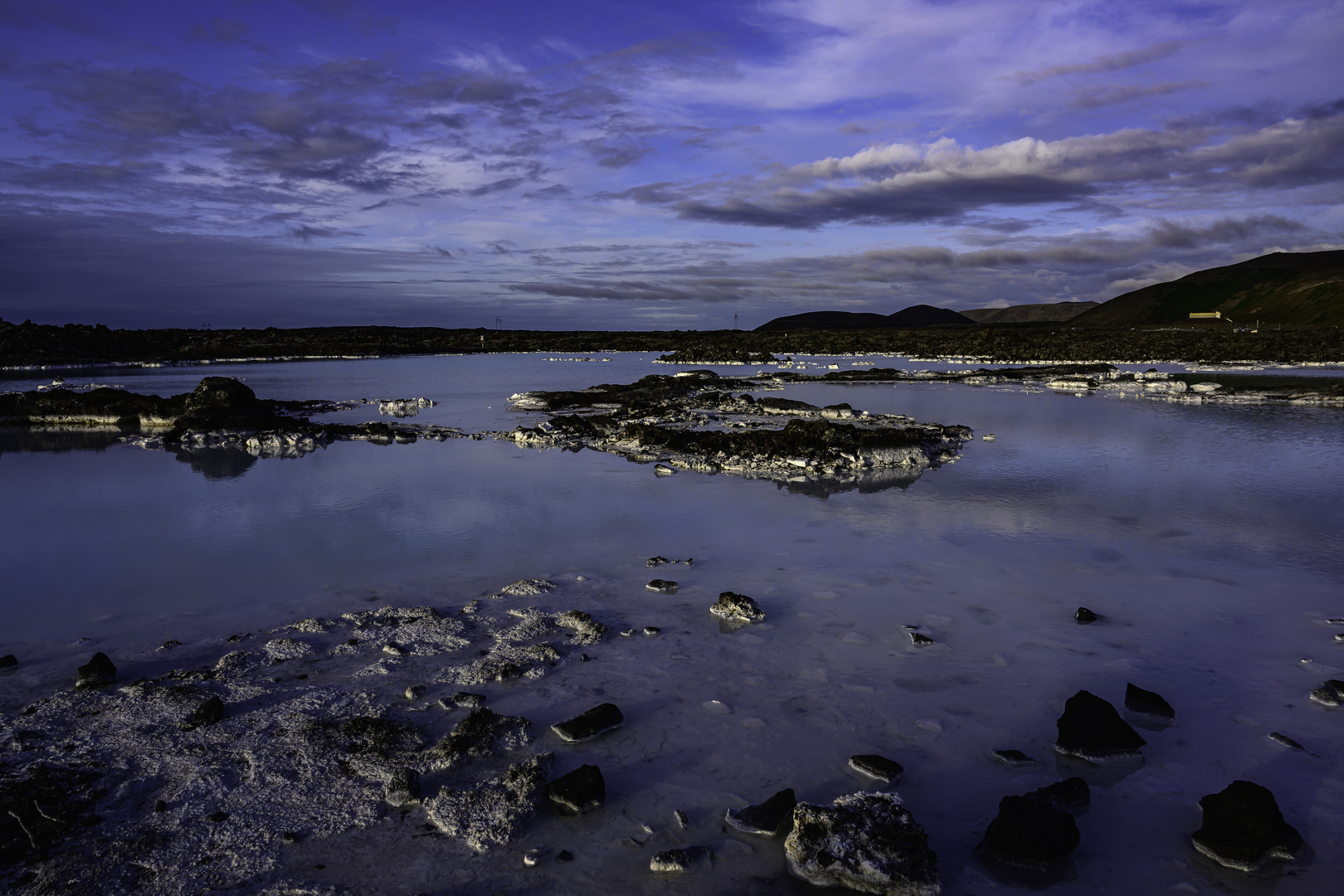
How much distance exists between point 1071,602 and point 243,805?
832cm

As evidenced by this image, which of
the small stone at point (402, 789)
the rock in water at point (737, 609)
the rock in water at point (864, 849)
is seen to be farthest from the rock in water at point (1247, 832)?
the small stone at point (402, 789)

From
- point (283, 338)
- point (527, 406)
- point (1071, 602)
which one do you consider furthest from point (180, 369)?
point (1071, 602)

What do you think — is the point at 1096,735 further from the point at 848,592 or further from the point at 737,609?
the point at 737,609

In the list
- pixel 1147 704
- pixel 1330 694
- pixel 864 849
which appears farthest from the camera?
pixel 1330 694

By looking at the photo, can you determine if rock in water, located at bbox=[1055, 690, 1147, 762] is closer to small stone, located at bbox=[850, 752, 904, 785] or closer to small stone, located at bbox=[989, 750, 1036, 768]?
small stone, located at bbox=[989, 750, 1036, 768]

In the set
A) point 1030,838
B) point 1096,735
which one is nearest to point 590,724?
point 1030,838

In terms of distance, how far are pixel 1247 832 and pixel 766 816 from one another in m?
2.89

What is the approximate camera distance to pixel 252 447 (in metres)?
20.4

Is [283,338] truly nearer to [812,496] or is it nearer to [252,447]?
[252,447]

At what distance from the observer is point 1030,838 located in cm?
433

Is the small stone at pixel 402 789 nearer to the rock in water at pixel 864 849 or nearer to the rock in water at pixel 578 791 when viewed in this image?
the rock in water at pixel 578 791

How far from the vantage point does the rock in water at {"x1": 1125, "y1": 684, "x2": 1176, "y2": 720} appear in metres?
5.85

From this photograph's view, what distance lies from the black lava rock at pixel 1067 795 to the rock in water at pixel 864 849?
102 centimetres

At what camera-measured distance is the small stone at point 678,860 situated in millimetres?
4242
